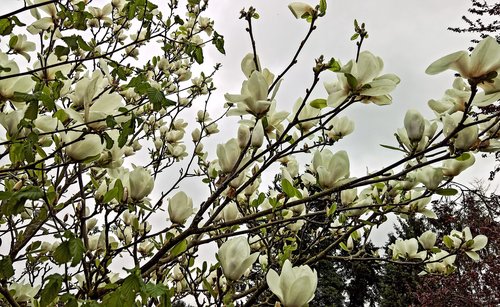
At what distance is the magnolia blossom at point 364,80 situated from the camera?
889 millimetres

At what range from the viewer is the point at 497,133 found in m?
0.97

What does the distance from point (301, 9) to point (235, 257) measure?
701 millimetres

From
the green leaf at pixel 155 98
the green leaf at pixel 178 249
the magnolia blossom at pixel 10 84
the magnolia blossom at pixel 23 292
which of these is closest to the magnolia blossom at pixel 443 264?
the green leaf at pixel 178 249

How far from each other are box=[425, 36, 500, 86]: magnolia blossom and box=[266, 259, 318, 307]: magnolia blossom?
1.79 ft

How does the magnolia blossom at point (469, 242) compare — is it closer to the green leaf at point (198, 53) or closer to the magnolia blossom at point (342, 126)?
the magnolia blossom at point (342, 126)

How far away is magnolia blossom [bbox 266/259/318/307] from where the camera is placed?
2.87ft

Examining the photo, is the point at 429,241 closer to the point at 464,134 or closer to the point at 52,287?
the point at 464,134

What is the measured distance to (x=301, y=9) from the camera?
→ 103 cm

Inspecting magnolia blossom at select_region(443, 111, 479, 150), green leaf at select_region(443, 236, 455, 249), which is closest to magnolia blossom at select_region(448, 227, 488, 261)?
green leaf at select_region(443, 236, 455, 249)

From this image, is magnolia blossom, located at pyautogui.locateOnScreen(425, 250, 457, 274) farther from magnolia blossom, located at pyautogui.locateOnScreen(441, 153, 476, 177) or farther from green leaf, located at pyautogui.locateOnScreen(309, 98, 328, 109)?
green leaf, located at pyautogui.locateOnScreen(309, 98, 328, 109)

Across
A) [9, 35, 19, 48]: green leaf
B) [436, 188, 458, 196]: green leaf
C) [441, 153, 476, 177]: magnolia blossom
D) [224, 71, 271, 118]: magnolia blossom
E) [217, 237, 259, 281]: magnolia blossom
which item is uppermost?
[9, 35, 19, 48]: green leaf

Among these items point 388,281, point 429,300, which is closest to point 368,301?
point 388,281

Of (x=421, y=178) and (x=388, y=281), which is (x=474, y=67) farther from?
(x=388, y=281)

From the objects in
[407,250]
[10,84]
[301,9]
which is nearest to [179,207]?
[10,84]
